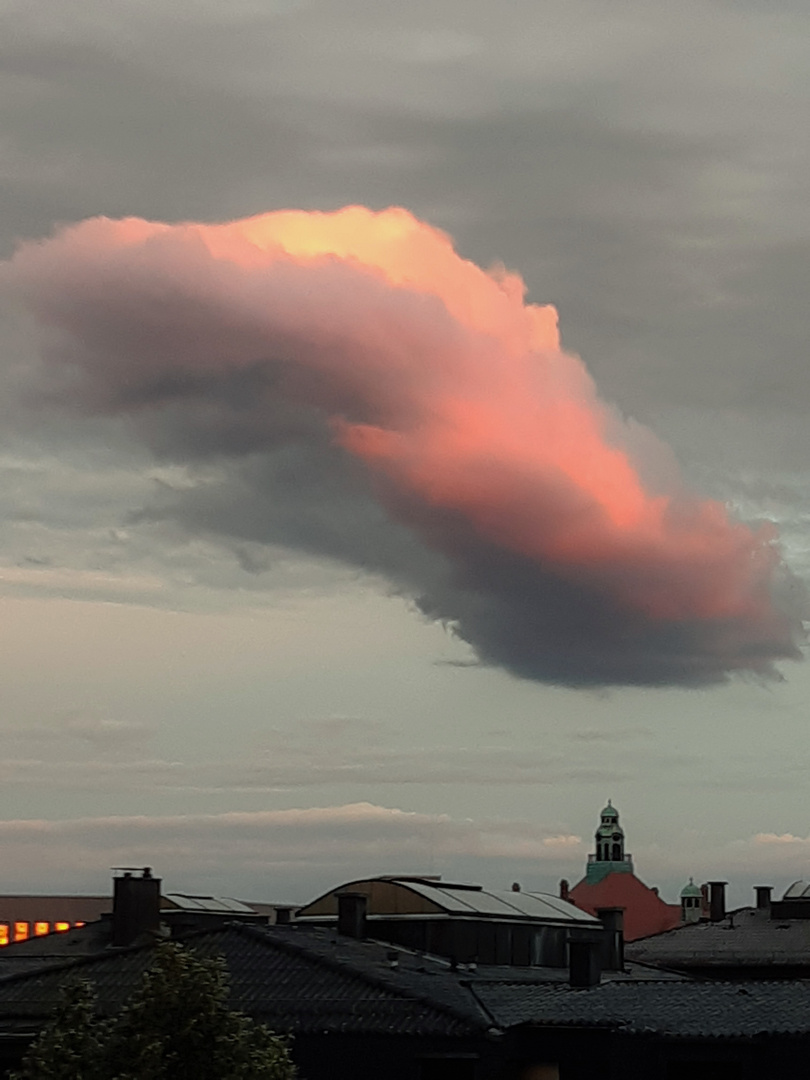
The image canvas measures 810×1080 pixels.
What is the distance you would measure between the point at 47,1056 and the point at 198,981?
175 inches

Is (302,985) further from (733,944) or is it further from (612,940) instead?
(733,944)

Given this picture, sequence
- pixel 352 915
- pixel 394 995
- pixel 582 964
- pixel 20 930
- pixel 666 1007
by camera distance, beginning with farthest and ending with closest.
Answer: pixel 20 930 → pixel 352 915 → pixel 582 964 → pixel 666 1007 → pixel 394 995

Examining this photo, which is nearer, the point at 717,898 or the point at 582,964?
the point at 582,964

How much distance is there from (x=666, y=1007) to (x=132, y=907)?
29.1 meters

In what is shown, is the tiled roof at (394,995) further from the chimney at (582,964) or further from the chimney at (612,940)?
the chimney at (612,940)

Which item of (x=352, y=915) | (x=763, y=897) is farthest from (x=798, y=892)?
(x=352, y=915)

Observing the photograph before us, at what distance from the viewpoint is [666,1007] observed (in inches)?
2648

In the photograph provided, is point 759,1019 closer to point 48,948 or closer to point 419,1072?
point 419,1072

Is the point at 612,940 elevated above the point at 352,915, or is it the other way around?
the point at 352,915

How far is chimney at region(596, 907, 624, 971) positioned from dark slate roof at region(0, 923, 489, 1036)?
17.3m

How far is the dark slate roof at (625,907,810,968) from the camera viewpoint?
111438 millimetres

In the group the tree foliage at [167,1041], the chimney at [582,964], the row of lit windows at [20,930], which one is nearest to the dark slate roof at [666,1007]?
the chimney at [582,964]

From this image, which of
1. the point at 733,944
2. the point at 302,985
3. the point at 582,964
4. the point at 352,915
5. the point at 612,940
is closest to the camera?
the point at 302,985

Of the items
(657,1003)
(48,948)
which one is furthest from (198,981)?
(48,948)
